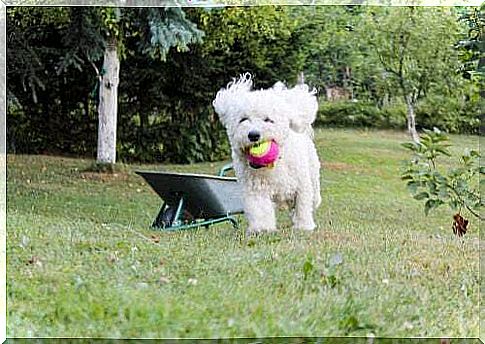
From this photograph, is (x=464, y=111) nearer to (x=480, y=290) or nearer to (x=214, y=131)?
(x=214, y=131)

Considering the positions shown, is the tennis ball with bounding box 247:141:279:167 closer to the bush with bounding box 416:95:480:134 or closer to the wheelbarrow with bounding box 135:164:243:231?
the wheelbarrow with bounding box 135:164:243:231

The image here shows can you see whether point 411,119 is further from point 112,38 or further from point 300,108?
point 112,38

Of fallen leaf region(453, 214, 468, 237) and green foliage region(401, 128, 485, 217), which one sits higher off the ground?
green foliage region(401, 128, 485, 217)

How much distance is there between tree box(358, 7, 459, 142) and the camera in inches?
274

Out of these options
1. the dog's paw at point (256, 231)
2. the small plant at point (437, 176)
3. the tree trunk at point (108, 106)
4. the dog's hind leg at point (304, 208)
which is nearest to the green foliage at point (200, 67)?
the tree trunk at point (108, 106)

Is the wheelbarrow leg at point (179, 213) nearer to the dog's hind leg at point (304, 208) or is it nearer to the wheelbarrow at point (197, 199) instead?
the wheelbarrow at point (197, 199)

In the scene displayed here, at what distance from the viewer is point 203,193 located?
5.08 metres

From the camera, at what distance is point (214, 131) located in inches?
307

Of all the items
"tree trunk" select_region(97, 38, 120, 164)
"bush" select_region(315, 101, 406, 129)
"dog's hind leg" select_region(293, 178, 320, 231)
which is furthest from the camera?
"tree trunk" select_region(97, 38, 120, 164)

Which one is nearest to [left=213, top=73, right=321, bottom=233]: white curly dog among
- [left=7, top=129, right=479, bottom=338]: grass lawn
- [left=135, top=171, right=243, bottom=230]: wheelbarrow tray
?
[left=7, top=129, right=479, bottom=338]: grass lawn

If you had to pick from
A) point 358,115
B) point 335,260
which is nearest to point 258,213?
point 335,260

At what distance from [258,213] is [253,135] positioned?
519mm

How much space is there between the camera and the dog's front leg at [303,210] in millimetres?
4938

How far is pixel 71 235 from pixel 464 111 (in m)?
3.69
